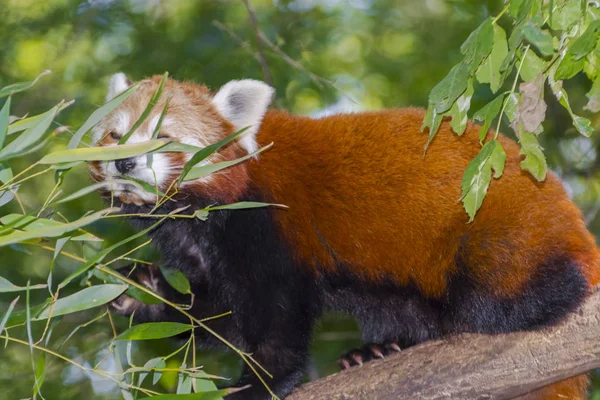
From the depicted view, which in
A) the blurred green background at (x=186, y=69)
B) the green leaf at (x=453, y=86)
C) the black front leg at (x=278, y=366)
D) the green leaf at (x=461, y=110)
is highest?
the green leaf at (x=453, y=86)

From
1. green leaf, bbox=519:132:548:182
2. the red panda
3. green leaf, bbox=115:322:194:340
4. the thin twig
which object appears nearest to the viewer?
green leaf, bbox=519:132:548:182

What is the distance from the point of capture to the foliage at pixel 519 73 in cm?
200

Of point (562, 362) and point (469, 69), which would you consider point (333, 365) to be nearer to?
→ point (562, 362)

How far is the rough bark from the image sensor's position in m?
2.82

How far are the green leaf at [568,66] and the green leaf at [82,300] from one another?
146 centimetres

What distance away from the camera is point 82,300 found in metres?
2.29

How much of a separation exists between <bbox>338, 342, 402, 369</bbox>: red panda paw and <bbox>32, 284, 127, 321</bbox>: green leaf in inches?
64.6

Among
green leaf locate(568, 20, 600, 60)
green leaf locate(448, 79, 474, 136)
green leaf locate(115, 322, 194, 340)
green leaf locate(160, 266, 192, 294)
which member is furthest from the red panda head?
green leaf locate(568, 20, 600, 60)

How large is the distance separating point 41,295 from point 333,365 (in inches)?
96.1

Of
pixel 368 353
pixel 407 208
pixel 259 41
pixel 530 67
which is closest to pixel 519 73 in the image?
pixel 530 67

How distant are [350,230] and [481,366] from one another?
2.74 ft

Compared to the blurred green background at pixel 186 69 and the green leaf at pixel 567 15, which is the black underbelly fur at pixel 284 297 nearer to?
the green leaf at pixel 567 15

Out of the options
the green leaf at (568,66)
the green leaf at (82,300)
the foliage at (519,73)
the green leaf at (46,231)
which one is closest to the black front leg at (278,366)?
the green leaf at (82,300)

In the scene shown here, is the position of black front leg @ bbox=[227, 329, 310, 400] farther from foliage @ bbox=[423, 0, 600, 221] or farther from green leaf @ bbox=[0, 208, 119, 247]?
green leaf @ bbox=[0, 208, 119, 247]
